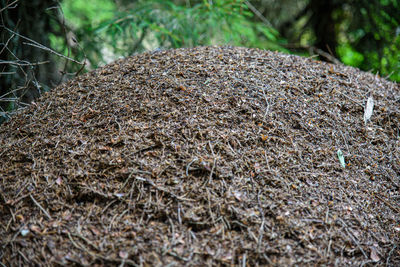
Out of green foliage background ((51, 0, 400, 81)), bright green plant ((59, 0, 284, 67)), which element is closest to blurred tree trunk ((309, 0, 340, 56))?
green foliage background ((51, 0, 400, 81))

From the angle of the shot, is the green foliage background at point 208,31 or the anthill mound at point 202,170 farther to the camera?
the green foliage background at point 208,31

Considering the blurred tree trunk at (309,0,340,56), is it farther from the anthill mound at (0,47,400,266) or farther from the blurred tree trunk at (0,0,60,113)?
the blurred tree trunk at (0,0,60,113)

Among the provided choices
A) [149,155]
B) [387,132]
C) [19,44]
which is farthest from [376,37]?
[19,44]

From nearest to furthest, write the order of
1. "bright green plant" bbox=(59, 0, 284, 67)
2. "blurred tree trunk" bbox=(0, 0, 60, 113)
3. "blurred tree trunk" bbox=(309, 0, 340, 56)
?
"blurred tree trunk" bbox=(0, 0, 60, 113)
"bright green plant" bbox=(59, 0, 284, 67)
"blurred tree trunk" bbox=(309, 0, 340, 56)

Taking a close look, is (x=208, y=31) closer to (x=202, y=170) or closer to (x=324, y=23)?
(x=324, y=23)

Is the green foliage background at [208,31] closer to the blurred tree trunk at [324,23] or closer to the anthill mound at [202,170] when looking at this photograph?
the blurred tree trunk at [324,23]

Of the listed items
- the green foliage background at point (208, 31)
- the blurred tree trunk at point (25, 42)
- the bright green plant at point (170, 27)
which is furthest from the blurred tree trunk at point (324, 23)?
the blurred tree trunk at point (25, 42)

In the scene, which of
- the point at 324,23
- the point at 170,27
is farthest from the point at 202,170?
the point at 324,23

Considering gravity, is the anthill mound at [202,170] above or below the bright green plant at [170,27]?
below
